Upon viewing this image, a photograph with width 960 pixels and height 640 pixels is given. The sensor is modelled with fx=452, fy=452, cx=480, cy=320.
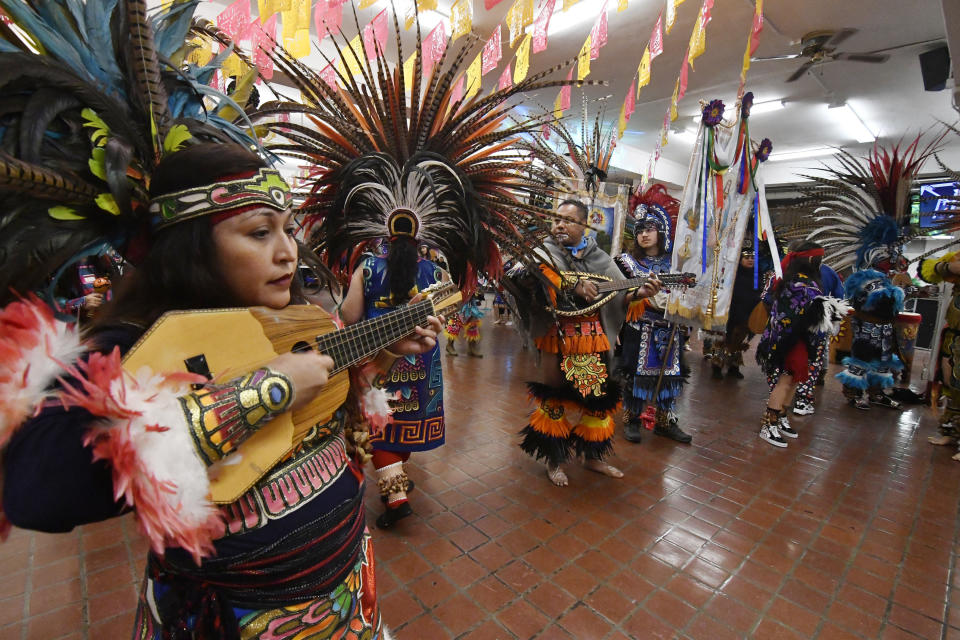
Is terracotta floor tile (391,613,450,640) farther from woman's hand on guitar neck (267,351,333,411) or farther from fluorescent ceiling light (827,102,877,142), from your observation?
fluorescent ceiling light (827,102,877,142)

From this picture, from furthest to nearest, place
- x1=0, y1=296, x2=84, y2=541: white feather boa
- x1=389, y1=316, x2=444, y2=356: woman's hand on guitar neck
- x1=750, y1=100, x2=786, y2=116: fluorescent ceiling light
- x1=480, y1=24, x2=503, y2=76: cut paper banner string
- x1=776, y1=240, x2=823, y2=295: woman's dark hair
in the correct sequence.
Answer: x1=750, y1=100, x2=786, y2=116: fluorescent ceiling light, x1=776, y1=240, x2=823, y2=295: woman's dark hair, x1=480, y1=24, x2=503, y2=76: cut paper banner string, x1=389, y1=316, x2=444, y2=356: woman's hand on guitar neck, x1=0, y1=296, x2=84, y2=541: white feather boa

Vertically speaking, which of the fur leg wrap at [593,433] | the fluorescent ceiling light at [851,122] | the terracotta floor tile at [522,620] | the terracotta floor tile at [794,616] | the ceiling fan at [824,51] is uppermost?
the ceiling fan at [824,51]

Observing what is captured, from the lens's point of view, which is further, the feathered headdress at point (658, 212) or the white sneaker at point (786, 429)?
the white sneaker at point (786, 429)

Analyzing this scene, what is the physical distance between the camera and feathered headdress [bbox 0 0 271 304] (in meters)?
0.80

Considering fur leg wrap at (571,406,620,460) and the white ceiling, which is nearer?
fur leg wrap at (571,406,620,460)

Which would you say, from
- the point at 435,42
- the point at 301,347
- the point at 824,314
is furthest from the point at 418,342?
the point at 824,314

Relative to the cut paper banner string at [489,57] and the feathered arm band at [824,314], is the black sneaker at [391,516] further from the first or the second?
the feathered arm band at [824,314]

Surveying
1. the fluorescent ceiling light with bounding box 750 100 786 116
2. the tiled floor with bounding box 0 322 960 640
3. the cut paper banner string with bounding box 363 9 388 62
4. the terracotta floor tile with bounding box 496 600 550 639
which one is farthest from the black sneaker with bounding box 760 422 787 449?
the fluorescent ceiling light with bounding box 750 100 786 116

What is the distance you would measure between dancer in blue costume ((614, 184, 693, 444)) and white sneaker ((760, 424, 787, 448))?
2.55 ft

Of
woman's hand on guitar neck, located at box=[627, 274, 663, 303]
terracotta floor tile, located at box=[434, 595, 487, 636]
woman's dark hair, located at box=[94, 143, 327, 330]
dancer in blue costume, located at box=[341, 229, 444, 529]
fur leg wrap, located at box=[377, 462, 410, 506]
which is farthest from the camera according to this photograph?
woman's hand on guitar neck, located at box=[627, 274, 663, 303]

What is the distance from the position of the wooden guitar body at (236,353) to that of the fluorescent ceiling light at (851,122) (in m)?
11.0

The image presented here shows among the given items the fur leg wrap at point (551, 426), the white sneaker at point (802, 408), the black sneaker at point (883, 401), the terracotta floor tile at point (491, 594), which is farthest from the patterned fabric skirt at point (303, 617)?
the black sneaker at point (883, 401)

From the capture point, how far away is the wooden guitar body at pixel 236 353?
2.63ft

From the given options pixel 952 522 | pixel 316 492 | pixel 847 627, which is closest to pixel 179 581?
pixel 316 492
